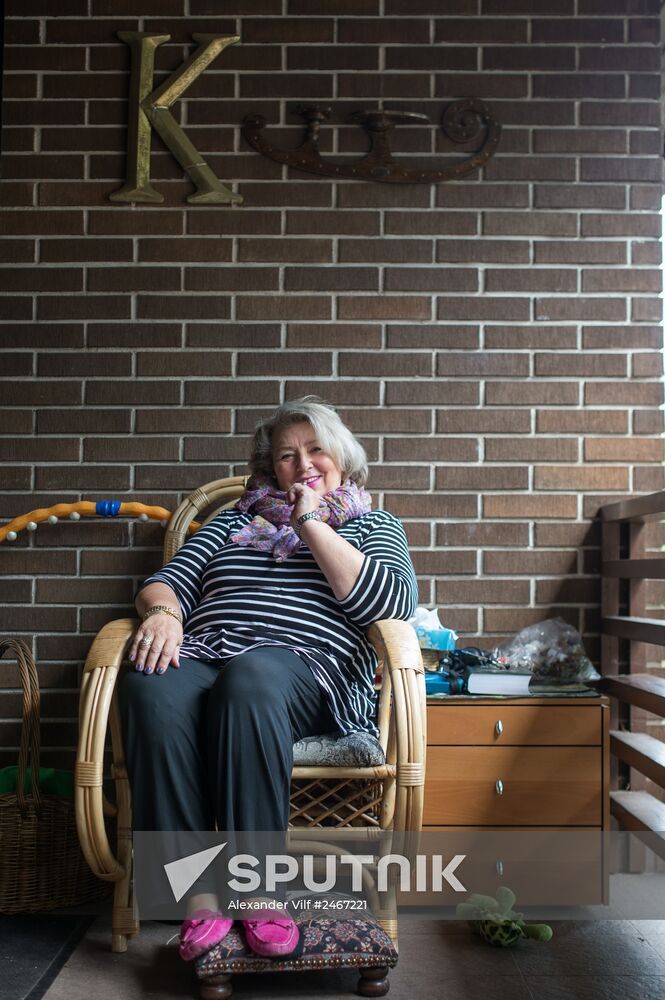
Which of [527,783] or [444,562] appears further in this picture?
[444,562]

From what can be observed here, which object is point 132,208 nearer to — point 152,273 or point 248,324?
point 152,273

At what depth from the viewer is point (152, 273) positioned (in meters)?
2.79

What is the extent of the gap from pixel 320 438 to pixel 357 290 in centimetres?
71

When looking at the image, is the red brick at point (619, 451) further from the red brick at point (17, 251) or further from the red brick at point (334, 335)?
the red brick at point (17, 251)

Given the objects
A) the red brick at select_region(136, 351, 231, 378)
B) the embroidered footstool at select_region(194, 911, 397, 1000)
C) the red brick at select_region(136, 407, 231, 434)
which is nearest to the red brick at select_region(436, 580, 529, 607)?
the red brick at select_region(136, 407, 231, 434)

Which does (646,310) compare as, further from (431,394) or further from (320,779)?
(320,779)

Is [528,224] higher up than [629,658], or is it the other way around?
[528,224]

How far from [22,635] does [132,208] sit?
137 centimetres

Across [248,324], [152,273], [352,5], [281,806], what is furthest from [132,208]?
[281,806]

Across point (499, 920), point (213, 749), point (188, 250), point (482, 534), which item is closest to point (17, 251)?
point (188, 250)

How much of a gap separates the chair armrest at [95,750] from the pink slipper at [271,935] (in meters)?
0.36

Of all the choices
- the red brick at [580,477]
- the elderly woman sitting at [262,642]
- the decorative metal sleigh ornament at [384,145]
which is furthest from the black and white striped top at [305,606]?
the decorative metal sleigh ornament at [384,145]

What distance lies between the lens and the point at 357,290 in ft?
9.12

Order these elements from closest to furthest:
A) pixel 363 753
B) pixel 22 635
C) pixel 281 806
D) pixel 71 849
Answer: pixel 281 806
pixel 363 753
pixel 71 849
pixel 22 635
